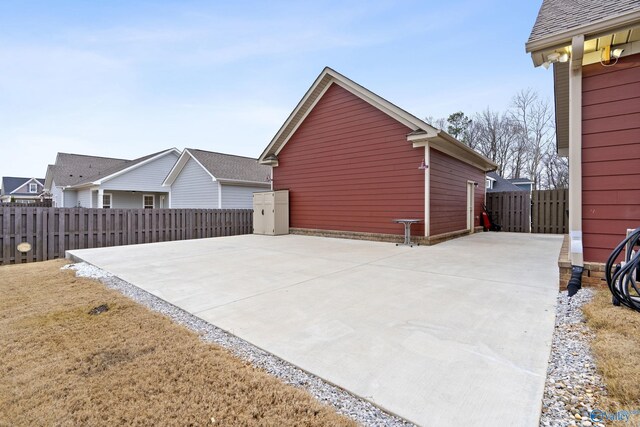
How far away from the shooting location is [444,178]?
9.38 m

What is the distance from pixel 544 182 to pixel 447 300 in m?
31.3

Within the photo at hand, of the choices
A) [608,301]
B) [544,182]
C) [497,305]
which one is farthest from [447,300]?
[544,182]

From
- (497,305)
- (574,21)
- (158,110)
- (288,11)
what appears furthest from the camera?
(158,110)

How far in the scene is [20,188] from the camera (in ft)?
131

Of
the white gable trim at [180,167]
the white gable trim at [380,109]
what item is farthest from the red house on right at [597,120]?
the white gable trim at [180,167]

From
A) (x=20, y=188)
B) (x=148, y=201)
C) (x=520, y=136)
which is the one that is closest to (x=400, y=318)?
(x=148, y=201)

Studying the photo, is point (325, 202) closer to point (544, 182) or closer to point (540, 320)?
point (540, 320)

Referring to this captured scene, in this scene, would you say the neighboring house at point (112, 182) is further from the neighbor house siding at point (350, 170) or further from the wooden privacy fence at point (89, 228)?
the neighbor house siding at point (350, 170)

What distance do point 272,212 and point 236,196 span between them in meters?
5.77

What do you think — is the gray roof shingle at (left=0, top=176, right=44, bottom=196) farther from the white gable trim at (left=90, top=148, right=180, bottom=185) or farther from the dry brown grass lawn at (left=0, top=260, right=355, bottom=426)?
the dry brown grass lawn at (left=0, top=260, right=355, bottom=426)

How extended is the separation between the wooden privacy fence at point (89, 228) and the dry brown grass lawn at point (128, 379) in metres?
5.43

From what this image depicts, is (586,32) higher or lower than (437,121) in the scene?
lower

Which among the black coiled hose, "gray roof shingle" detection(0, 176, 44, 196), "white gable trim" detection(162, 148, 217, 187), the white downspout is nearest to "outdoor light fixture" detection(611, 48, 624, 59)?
the black coiled hose

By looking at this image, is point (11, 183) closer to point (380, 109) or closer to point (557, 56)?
point (380, 109)
